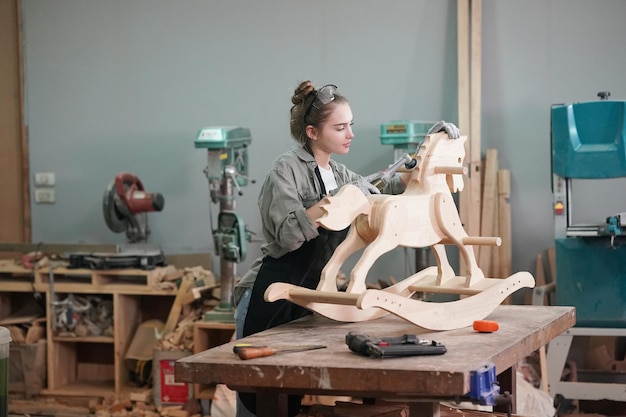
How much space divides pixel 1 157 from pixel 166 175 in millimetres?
1250

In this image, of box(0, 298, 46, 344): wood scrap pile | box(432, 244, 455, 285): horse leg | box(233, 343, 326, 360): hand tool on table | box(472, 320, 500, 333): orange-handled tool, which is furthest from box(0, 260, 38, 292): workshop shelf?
box(472, 320, 500, 333): orange-handled tool

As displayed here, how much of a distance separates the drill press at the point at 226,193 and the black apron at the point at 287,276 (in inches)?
81.1

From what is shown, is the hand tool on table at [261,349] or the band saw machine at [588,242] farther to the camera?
the band saw machine at [588,242]

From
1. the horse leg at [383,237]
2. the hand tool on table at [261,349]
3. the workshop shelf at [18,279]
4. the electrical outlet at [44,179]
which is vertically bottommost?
the workshop shelf at [18,279]

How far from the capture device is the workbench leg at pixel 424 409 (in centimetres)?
231

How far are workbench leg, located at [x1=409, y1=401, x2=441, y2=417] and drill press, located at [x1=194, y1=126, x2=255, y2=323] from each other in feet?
9.34

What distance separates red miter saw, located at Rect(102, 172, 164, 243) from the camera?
5.55m

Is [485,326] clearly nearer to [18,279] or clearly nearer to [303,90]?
[303,90]

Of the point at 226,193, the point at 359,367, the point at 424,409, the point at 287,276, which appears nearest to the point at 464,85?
the point at 226,193

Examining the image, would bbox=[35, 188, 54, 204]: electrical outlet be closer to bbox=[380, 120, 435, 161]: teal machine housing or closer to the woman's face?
bbox=[380, 120, 435, 161]: teal machine housing

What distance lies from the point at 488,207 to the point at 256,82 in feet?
5.47

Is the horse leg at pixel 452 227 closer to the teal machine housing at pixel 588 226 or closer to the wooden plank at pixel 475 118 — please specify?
the teal machine housing at pixel 588 226

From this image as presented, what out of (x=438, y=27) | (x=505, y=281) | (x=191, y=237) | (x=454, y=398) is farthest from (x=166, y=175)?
(x=454, y=398)

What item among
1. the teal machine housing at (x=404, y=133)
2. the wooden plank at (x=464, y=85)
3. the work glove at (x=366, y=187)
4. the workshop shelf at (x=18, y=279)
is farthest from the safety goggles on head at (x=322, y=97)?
the workshop shelf at (x=18, y=279)
